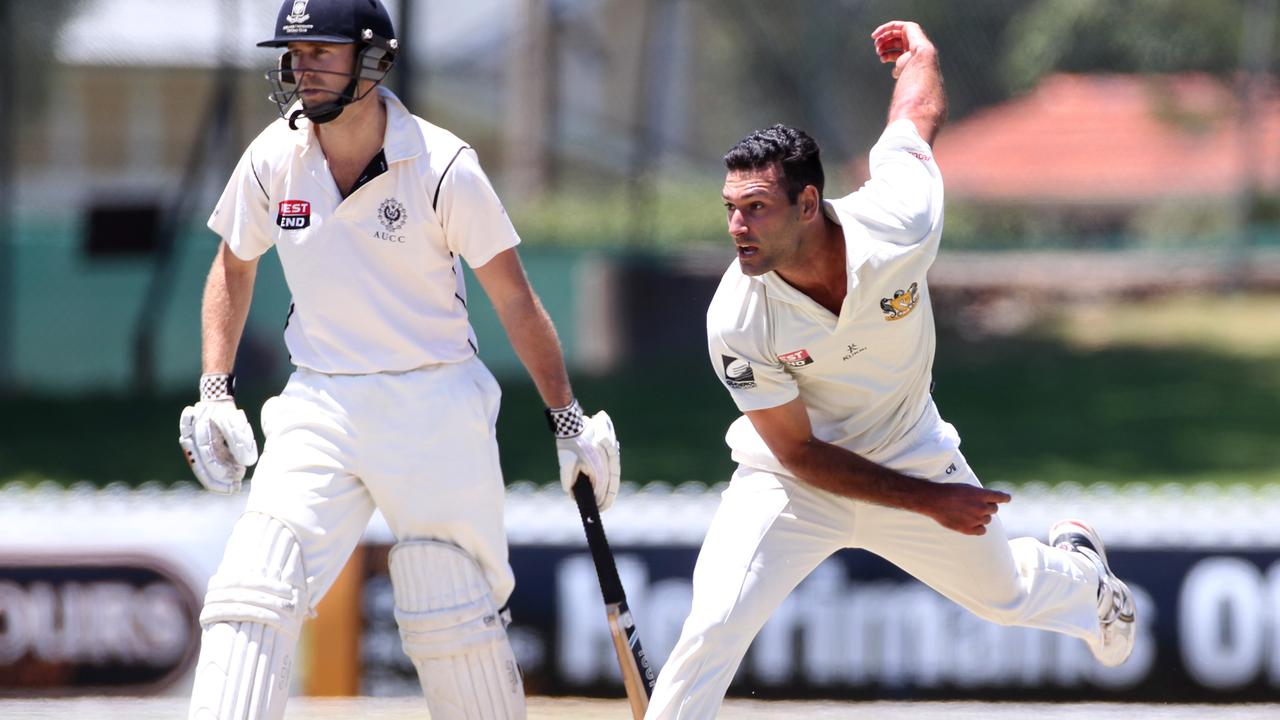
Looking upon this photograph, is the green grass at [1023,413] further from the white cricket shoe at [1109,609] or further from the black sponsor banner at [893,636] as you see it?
the white cricket shoe at [1109,609]

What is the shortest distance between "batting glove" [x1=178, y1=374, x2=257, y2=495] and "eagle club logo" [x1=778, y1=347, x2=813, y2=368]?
1.34m

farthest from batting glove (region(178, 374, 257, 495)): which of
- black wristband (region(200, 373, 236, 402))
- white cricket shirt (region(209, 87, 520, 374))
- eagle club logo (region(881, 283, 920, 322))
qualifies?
eagle club logo (region(881, 283, 920, 322))

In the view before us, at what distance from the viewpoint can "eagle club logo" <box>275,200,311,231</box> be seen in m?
4.20

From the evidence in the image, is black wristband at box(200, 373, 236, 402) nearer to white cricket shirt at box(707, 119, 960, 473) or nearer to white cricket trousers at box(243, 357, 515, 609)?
white cricket trousers at box(243, 357, 515, 609)

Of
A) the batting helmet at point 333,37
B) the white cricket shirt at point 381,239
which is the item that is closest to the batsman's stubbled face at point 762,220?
the white cricket shirt at point 381,239

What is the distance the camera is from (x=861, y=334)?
4.22 meters

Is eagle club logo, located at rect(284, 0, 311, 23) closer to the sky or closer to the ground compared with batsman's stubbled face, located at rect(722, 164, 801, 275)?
closer to the sky

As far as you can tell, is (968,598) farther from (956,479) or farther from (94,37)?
(94,37)

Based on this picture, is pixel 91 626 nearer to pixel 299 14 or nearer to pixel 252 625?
pixel 252 625

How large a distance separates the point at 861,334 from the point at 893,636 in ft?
8.88

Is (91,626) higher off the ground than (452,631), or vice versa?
(452,631)

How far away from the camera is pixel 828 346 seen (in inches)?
166

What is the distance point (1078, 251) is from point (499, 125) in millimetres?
6207

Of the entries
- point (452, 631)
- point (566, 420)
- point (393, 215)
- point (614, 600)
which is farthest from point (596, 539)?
point (393, 215)
